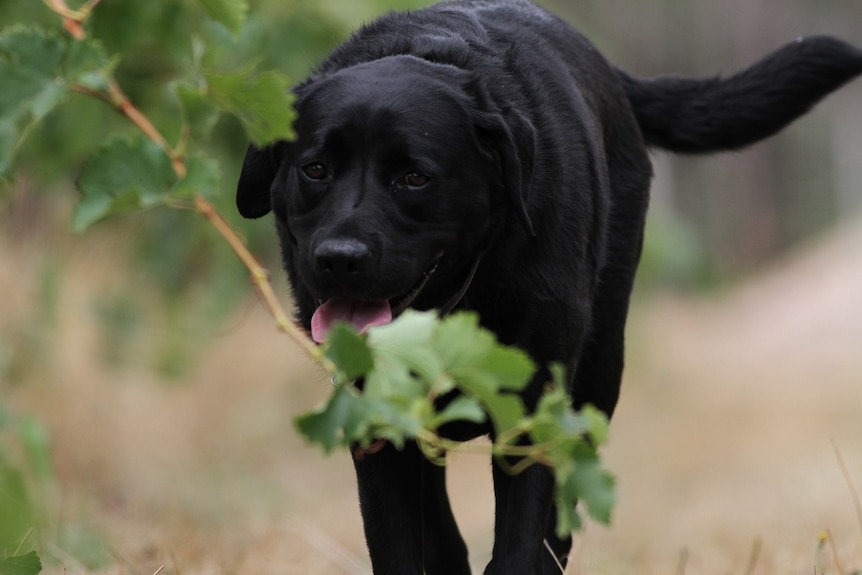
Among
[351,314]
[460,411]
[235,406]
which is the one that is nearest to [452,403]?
[460,411]

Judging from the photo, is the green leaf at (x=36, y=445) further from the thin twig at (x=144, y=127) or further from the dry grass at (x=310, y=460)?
the thin twig at (x=144, y=127)

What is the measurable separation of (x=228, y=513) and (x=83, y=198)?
602 cm

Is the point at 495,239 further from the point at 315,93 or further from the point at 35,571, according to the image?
the point at 35,571

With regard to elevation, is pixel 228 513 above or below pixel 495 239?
below

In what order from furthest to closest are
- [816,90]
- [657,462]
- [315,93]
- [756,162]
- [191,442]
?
[756,162], [657,462], [191,442], [816,90], [315,93]

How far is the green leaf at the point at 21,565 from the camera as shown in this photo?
2311mm

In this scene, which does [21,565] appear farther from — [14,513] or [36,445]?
[36,445]

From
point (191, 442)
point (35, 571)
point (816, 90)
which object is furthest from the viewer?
point (191, 442)

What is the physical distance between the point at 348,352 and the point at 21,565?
0.85 m

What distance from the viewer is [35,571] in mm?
2381

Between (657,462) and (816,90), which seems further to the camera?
(657,462)

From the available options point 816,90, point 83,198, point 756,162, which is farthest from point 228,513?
point 756,162

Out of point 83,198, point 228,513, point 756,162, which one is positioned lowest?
point 756,162

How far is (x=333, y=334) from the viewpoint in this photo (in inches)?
73.0
